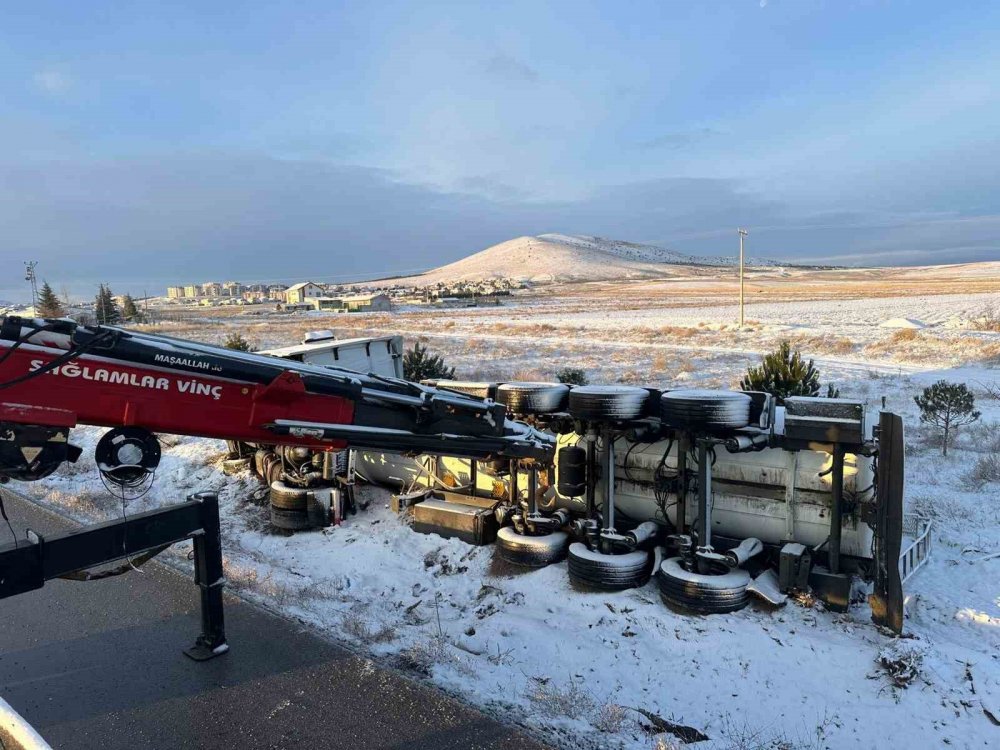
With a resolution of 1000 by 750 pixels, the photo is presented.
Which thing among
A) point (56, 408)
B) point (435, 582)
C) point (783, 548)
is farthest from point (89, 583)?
point (783, 548)

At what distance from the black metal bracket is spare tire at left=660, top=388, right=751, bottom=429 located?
13.7 feet

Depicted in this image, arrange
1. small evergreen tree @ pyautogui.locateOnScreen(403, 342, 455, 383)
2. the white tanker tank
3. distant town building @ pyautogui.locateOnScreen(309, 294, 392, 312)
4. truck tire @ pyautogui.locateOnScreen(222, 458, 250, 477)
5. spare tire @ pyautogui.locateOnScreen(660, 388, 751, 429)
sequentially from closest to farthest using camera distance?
spare tire @ pyautogui.locateOnScreen(660, 388, 751, 429), the white tanker tank, truck tire @ pyautogui.locateOnScreen(222, 458, 250, 477), small evergreen tree @ pyautogui.locateOnScreen(403, 342, 455, 383), distant town building @ pyautogui.locateOnScreen(309, 294, 392, 312)

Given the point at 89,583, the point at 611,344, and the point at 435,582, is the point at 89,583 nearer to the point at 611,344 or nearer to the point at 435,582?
the point at 435,582

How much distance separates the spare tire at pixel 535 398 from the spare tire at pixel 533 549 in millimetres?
1403

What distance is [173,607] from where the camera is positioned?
671 cm

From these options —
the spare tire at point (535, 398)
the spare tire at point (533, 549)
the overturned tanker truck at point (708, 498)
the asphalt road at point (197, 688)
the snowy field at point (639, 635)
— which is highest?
the spare tire at point (535, 398)

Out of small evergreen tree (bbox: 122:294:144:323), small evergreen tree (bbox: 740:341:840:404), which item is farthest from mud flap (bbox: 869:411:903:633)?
small evergreen tree (bbox: 122:294:144:323)

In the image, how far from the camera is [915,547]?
7.28 m

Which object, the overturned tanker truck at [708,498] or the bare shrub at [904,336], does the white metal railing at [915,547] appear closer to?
the overturned tanker truck at [708,498]

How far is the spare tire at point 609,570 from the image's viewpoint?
6965 mm

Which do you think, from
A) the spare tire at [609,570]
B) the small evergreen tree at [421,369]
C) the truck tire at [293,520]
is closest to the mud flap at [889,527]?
the spare tire at [609,570]

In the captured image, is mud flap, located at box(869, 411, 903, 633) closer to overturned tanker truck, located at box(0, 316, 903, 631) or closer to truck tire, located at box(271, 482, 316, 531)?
overturned tanker truck, located at box(0, 316, 903, 631)

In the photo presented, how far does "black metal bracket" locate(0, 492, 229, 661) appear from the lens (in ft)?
15.0

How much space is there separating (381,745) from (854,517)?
4.80 metres
